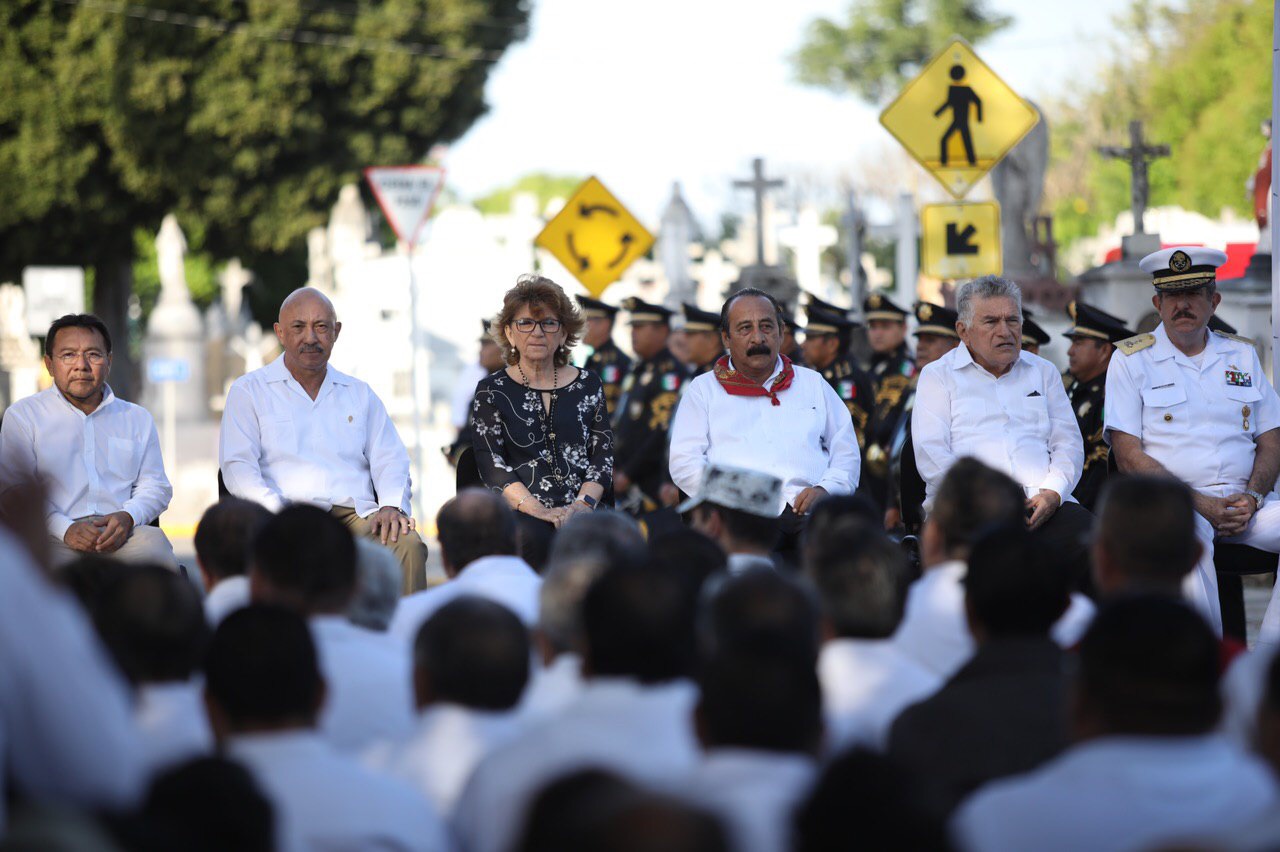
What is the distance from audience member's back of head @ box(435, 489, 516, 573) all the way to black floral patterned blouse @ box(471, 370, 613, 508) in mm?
2563

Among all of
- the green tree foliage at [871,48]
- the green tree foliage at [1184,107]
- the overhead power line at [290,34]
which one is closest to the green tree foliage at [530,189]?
the green tree foliage at [871,48]

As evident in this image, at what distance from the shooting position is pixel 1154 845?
340 centimetres

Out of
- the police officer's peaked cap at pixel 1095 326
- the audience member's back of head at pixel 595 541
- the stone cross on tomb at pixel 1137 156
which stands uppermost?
the stone cross on tomb at pixel 1137 156

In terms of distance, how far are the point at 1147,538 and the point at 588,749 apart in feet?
6.36

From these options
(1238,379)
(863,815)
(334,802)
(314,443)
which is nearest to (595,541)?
(334,802)

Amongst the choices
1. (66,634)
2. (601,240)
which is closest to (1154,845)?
(66,634)

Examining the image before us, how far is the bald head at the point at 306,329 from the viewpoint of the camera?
28.8 feet

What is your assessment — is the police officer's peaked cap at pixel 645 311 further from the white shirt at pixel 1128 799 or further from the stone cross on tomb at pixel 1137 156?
the white shirt at pixel 1128 799

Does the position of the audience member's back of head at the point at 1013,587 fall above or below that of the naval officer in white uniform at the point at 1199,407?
below

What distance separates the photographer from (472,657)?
4266 millimetres

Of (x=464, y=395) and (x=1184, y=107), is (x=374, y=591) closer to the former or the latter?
(x=464, y=395)

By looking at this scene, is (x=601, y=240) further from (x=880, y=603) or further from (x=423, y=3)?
(x=423, y=3)

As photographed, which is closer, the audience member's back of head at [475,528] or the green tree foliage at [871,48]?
the audience member's back of head at [475,528]

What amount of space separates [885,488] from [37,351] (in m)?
31.4
